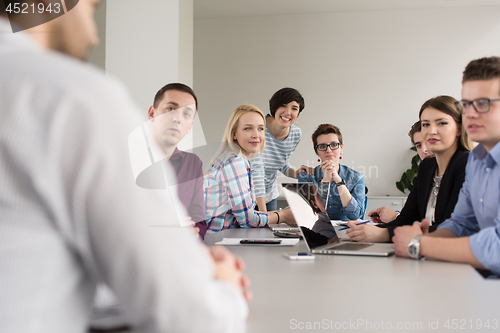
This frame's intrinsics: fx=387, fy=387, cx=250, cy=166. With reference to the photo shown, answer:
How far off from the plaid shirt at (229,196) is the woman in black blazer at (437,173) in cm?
65

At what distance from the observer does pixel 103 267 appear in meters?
0.43

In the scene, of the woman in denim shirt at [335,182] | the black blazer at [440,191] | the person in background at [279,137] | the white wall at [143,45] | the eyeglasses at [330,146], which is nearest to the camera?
the black blazer at [440,191]

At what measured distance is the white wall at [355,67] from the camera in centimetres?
564

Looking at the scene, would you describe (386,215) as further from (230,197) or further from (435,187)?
(230,197)

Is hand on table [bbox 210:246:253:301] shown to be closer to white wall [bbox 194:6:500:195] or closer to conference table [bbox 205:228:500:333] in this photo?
conference table [bbox 205:228:500:333]

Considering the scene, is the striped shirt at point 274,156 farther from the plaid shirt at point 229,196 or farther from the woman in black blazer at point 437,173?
the woman in black blazer at point 437,173

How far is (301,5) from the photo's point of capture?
5719 millimetres

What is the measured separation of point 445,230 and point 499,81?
0.63 m

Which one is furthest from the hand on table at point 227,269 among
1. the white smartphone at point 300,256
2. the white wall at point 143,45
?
the white wall at point 143,45

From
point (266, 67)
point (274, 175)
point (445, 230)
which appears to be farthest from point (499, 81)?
point (266, 67)

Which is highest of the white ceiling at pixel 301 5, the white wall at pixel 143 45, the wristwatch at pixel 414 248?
the white ceiling at pixel 301 5

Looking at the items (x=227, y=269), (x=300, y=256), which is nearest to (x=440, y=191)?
(x=300, y=256)

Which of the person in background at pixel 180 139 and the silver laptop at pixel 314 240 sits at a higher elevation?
the person in background at pixel 180 139

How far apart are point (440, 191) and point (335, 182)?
142cm
